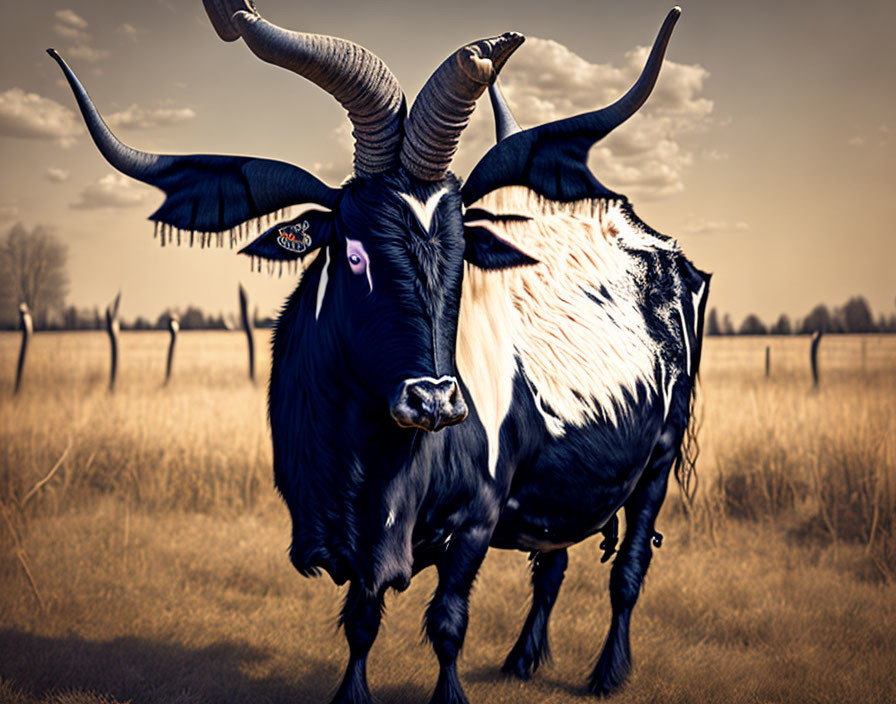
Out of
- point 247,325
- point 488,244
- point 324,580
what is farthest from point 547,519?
point 247,325

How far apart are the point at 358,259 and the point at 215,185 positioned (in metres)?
0.85

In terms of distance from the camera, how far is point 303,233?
11.1 feet

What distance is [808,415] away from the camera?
944 cm

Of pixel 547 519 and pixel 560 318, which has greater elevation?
pixel 560 318

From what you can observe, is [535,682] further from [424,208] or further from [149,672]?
[424,208]

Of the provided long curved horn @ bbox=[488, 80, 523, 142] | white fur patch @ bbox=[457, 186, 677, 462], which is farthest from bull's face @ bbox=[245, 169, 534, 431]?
long curved horn @ bbox=[488, 80, 523, 142]

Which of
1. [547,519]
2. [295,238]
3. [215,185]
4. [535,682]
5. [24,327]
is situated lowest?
[535,682]

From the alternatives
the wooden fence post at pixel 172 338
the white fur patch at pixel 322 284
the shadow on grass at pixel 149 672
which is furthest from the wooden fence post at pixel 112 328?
the white fur patch at pixel 322 284

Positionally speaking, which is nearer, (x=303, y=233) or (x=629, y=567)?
(x=303, y=233)

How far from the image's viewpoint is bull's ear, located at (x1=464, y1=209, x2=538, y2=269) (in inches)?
139

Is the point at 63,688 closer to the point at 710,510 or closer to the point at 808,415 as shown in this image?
the point at 710,510

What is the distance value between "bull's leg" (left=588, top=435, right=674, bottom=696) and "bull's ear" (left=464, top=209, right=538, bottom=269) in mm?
2279

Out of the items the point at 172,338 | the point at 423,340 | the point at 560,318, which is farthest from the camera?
the point at 172,338

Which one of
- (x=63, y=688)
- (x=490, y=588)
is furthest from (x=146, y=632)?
(x=490, y=588)
